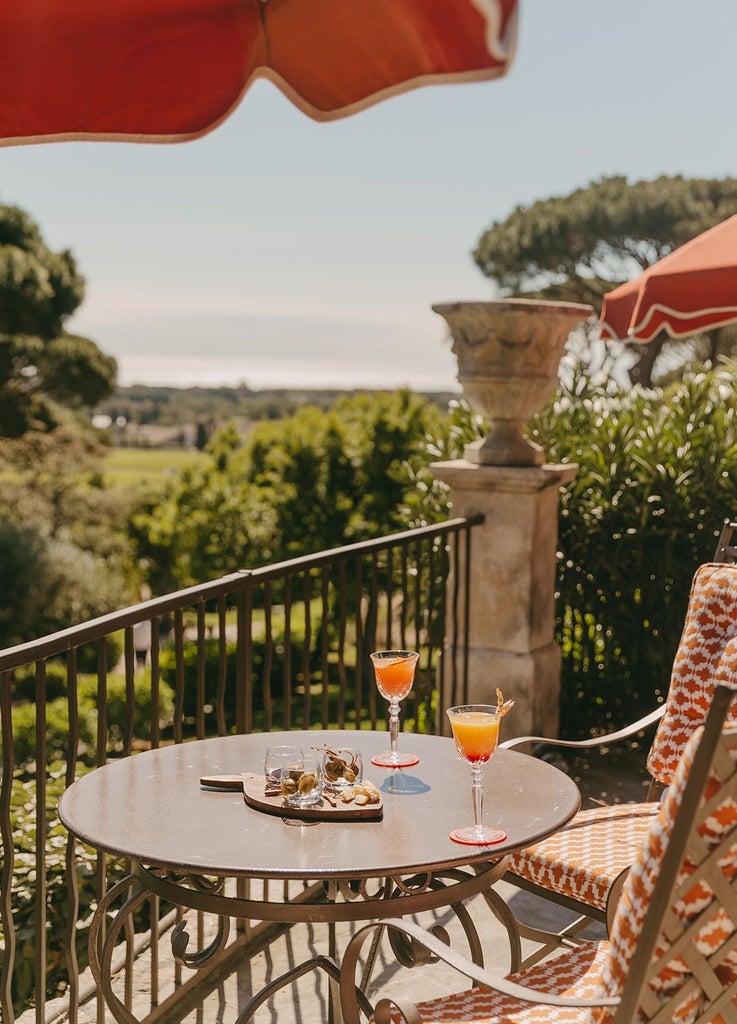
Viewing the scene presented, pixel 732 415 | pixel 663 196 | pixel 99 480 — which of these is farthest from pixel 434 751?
pixel 99 480

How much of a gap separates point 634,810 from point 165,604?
4.45 feet

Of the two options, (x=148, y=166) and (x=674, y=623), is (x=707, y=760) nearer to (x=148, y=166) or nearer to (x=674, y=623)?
(x=674, y=623)

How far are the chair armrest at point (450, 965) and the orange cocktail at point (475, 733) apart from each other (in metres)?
0.33

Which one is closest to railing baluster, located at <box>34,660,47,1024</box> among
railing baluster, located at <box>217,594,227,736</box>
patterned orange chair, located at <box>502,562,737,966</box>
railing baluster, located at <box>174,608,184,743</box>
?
railing baluster, located at <box>174,608,184,743</box>

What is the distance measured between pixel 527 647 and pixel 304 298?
256ft

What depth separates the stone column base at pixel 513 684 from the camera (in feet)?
15.8

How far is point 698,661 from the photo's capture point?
9.56ft

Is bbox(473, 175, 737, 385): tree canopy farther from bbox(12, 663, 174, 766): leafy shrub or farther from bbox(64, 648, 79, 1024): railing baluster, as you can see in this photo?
bbox(64, 648, 79, 1024): railing baluster

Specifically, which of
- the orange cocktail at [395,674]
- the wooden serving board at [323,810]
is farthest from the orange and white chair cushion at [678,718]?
the wooden serving board at [323,810]

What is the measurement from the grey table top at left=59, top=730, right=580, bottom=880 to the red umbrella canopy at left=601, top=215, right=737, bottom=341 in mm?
2360

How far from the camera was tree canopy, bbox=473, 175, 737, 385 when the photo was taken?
29922mm

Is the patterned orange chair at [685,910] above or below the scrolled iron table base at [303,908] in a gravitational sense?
above

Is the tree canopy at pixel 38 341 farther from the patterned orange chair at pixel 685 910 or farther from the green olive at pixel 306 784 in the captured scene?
the patterned orange chair at pixel 685 910

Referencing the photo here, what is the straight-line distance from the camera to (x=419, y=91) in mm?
1586
